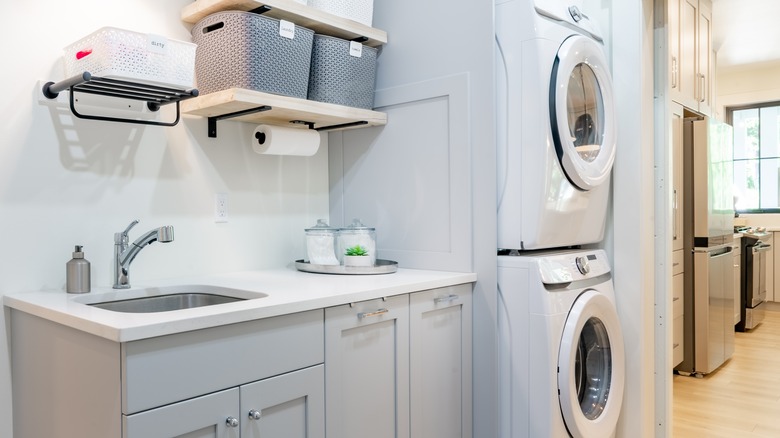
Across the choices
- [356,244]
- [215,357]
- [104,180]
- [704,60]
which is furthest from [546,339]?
[704,60]

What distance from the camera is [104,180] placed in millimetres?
1789

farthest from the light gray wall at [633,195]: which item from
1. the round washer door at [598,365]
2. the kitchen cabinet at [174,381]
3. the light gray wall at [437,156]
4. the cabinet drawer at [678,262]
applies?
the cabinet drawer at [678,262]

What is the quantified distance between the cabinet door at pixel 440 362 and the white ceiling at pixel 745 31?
12.0 ft

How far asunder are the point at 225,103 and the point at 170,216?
46 centimetres

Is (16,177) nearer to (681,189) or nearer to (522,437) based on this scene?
(522,437)

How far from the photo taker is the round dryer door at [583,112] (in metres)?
1.98

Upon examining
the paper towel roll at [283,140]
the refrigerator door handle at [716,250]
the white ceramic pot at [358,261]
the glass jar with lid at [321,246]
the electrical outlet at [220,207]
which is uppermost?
the paper towel roll at [283,140]

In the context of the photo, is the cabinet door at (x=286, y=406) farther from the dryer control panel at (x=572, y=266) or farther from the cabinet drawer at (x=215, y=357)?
the dryer control panel at (x=572, y=266)

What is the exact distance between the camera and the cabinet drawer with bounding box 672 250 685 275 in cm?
361

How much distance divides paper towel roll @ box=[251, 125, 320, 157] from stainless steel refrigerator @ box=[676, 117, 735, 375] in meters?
2.69

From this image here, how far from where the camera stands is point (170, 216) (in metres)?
1.96

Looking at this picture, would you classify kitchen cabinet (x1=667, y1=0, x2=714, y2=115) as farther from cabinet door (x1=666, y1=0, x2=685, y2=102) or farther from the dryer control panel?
the dryer control panel

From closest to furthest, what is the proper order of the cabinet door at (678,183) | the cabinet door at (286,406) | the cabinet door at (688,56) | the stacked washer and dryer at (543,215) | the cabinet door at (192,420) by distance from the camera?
the cabinet door at (192,420) → the cabinet door at (286,406) → the stacked washer and dryer at (543,215) → the cabinet door at (688,56) → the cabinet door at (678,183)

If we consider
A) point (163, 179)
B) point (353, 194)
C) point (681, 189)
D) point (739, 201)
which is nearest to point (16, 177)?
point (163, 179)
